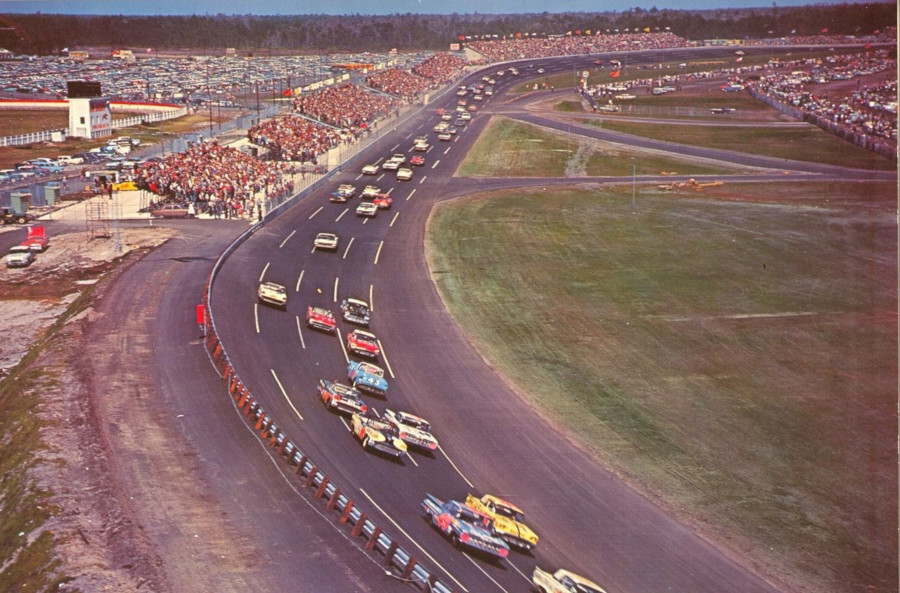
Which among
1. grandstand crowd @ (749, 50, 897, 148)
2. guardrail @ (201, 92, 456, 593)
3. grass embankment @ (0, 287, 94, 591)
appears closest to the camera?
grass embankment @ (0, 287, 94, 591)

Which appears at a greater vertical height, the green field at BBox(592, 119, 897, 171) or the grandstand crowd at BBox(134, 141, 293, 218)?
the green field at BBox(592, 119, 897, 171)

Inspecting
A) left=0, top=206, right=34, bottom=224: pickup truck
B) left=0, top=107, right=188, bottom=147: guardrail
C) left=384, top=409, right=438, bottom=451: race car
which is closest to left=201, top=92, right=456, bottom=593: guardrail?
left=384, top=409, right=438, bottom=451: race car

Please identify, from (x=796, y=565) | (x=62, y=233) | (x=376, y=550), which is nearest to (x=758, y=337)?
(x=796, y=565)

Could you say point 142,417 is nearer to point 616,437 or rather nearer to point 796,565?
point 616,437

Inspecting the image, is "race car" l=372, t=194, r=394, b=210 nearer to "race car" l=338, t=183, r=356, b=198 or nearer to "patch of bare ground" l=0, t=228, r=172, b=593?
"race car" l=338, t=183, r=356, b=198

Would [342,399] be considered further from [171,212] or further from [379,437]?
[171,212]

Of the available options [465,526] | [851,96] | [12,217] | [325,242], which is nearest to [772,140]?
[851,96]
